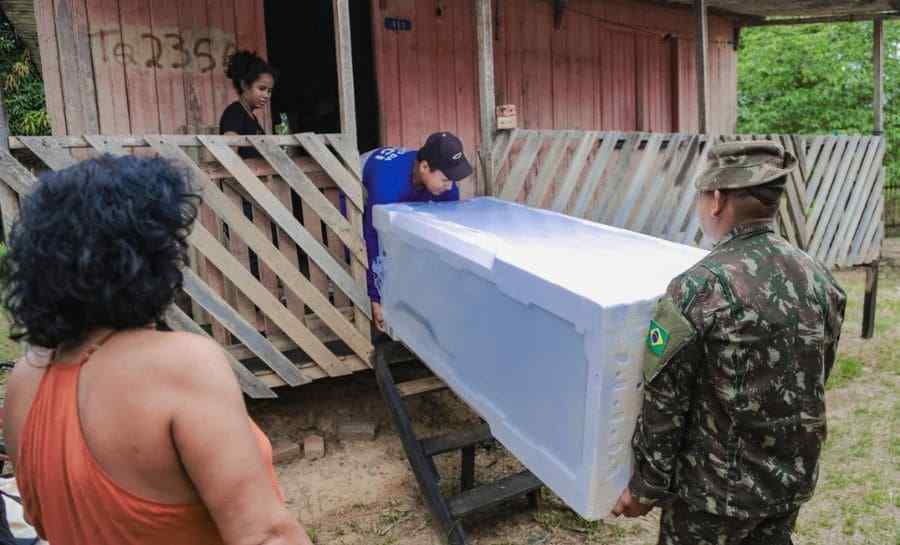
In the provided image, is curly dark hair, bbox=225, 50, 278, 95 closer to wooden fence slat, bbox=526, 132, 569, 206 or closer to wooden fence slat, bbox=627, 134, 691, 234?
wooden fence slat, bbox=526, 132, 569, 206

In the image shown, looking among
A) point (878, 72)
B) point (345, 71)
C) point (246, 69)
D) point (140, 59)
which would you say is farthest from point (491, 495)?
point (878, 72)

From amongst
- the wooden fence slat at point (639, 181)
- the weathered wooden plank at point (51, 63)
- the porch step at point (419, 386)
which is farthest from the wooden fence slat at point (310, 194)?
the wooden fence slat at point (639, 181)

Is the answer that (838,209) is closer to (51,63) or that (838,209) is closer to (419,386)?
(419,386)

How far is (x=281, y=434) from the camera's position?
4840mm

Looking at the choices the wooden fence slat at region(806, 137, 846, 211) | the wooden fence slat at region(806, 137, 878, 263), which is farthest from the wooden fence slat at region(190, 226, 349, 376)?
the wooden fence slat at region(806, 137, 878, 263)

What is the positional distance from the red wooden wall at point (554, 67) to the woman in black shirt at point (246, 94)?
1.77 m

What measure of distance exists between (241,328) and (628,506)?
8.89 feet

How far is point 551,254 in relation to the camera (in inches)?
91.4

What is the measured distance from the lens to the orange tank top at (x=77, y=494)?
1062 millimetres

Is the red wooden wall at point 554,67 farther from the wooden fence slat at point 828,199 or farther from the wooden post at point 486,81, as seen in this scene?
the wooden fence slat at point 828,199

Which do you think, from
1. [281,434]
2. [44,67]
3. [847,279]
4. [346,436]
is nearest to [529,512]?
[346,436]

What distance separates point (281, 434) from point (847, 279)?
375 inches

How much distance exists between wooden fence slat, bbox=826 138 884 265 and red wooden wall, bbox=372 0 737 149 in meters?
2.01

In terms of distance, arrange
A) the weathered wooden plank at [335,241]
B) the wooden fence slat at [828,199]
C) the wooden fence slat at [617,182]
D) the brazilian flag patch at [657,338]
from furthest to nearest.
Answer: the wooden fence slat at [828,199], the wooden fence slat at [617,182], the weathered wooden plank at [335,241], the brazilian flag patch at [657,338]
